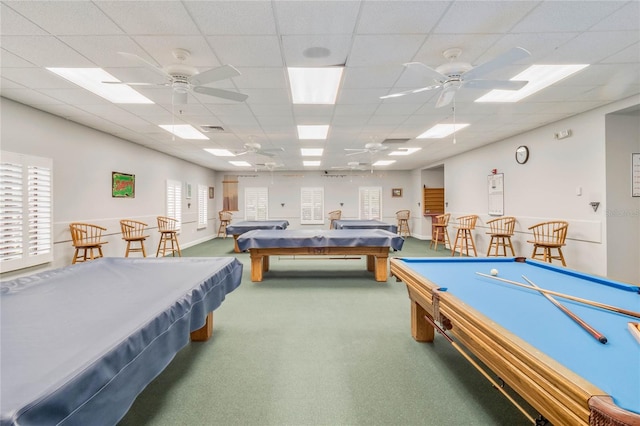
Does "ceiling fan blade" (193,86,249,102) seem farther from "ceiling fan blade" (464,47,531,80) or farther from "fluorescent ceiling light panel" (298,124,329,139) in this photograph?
"fluorescent ceiling light panel" (298,124,329,139)

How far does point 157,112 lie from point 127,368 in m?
4.18

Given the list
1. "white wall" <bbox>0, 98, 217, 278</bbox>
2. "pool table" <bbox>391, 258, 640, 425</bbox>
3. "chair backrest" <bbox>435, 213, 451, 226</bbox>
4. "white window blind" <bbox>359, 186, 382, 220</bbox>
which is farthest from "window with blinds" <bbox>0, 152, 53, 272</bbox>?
"white window blind" <bbox>359, 186, 382, 220</bbox>

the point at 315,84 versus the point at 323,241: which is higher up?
the point at 315,84

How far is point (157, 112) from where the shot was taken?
4.30 m

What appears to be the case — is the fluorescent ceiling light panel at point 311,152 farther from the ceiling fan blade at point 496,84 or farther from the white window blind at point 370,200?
the ceiling fan blade at point 496,84

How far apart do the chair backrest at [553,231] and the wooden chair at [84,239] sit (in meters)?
7.06

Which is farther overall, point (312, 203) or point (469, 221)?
point (312, 203)

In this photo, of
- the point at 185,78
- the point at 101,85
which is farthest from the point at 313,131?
the point at 101,85

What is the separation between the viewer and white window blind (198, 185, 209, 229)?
9.71 metres

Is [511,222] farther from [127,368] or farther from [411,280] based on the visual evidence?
[127,368]

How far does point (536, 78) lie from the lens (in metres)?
3.39

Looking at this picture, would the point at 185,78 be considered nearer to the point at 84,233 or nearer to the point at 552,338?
the point at 552,338

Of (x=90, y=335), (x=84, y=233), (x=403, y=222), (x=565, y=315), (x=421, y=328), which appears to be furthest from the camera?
(x=403, y=222)

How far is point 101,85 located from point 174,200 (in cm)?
492
